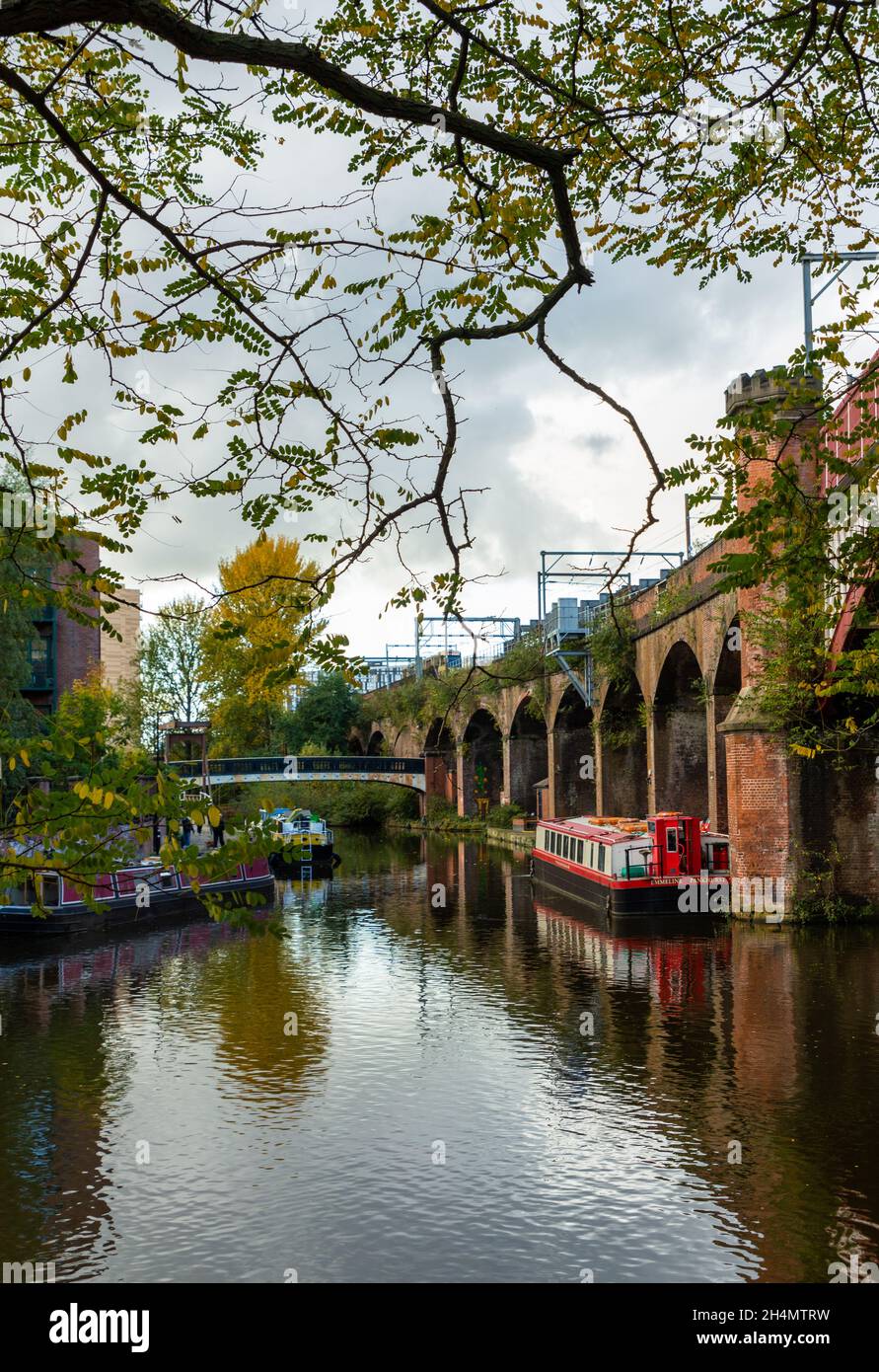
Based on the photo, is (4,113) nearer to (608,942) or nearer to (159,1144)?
(159,1144)

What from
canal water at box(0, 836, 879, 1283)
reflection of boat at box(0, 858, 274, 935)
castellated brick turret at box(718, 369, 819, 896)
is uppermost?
castellated brick turret at box(718, 369, 819, 896)

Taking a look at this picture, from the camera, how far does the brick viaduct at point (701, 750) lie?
20938 millimetres

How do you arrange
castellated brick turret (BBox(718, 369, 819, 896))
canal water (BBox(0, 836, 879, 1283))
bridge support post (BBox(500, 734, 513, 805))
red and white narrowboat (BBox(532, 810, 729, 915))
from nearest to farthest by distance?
canal water (BBox(0, 836, 879, 1283)), castellated brick turret (BBox(718, 369, 819, 896)), red and white narrowboat (BBox(532, 810, 729, 915)), bridge support post (BBox(500, 734, 513, 805))

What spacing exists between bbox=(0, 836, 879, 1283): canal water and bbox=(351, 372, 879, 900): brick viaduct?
68.5 inches

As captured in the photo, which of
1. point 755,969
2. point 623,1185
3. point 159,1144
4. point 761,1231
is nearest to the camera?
point 761,1231

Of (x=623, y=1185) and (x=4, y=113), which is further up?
(x=4, y=113)

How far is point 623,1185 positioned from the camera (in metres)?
9.78

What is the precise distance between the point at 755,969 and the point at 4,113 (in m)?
15.3

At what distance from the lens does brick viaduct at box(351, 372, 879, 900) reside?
824 inches

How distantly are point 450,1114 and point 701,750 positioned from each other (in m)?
19.3

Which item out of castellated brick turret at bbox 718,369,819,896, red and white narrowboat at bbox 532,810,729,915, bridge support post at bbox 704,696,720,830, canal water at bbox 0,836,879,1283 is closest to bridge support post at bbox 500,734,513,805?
bridge support post at bbox 704,696,720,830

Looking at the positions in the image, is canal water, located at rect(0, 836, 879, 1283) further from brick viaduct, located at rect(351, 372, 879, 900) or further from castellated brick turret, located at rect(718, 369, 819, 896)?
brick viaduct, located at rect(351, 372, 879, 900)

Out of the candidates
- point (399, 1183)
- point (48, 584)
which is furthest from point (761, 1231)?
point (48, 584)
